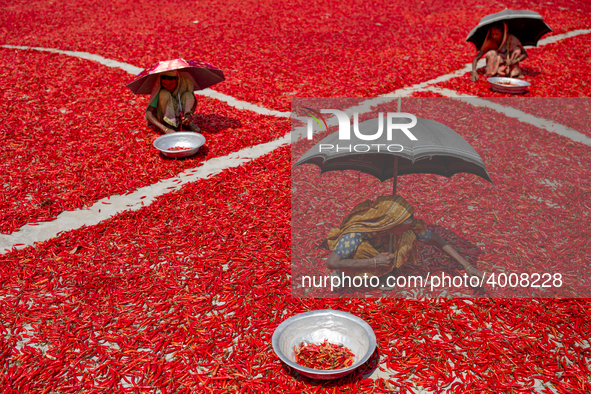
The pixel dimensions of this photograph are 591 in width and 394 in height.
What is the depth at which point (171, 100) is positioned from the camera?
7789 millimetres

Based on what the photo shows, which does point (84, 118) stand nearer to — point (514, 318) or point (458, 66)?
point (514, 318)

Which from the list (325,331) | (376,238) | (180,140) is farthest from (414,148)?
(180,140)

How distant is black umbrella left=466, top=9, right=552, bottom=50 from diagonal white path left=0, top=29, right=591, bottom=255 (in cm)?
122

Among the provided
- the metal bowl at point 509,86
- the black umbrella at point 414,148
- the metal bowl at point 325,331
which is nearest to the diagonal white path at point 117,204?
the metal bowl at point 325,331

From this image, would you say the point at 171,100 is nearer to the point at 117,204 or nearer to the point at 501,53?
the point at 117,204

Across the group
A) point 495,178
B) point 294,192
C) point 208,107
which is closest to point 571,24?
point 495,178

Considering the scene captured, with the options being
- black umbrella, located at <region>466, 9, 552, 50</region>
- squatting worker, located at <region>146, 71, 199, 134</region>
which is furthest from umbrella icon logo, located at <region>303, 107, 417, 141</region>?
black umbrella, located at <region>466, 9, 552, 50</region>

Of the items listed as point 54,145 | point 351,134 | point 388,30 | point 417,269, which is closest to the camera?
point 351,134

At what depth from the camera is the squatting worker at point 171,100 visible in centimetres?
774

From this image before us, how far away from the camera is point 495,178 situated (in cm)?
677

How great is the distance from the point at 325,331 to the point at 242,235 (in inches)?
76.7

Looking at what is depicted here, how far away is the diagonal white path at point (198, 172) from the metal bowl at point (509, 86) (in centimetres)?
57

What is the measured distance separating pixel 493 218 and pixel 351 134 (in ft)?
10.5

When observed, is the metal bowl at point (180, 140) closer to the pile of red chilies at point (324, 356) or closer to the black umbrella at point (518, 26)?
the pile of red chilies at point (324, 356)
